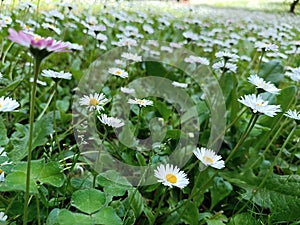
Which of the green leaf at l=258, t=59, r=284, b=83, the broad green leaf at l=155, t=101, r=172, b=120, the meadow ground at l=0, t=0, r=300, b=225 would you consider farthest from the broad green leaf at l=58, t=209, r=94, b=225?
the green leaf at l=258, t=59, r=284, b=83

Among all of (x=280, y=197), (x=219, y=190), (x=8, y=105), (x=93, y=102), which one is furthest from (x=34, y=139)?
(x=280, y=197)

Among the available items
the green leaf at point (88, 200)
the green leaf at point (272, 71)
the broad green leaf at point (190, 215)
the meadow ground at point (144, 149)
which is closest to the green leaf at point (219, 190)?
the meadow ground at point (144, 149)

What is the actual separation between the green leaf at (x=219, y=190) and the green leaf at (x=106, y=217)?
356 millimetres

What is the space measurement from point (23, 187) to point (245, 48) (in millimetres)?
1677

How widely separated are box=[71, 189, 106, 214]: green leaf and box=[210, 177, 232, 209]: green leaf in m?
0.36

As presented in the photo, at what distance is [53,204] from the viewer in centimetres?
68

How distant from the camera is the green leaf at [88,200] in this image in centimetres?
57

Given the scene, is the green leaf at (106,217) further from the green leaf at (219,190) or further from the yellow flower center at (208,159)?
the green leaf at (219,190)

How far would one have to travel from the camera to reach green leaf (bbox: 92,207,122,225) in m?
0.55

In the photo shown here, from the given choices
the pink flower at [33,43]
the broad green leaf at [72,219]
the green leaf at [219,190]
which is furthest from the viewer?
the green leaf at [219,190]

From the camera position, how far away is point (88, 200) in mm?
583

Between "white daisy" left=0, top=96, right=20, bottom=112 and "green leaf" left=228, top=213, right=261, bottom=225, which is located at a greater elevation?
"white daisy" left=0, top=96, right=20, bottom=112

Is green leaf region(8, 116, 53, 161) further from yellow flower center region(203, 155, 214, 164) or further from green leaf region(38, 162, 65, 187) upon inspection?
yellow flower center region(203, 155, 214, 164)

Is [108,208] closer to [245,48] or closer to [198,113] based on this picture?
[198,113]
